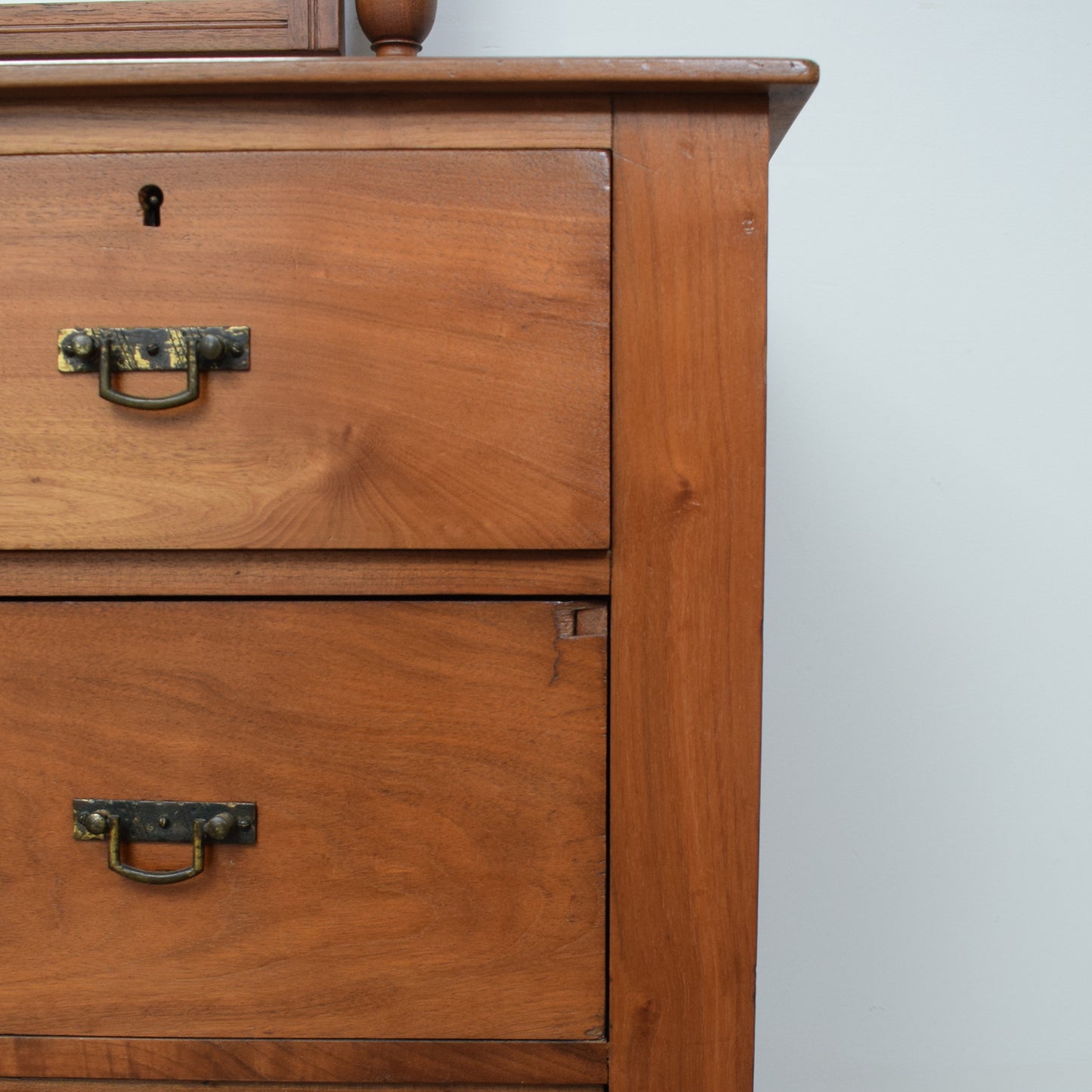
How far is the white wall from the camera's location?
1.08 m

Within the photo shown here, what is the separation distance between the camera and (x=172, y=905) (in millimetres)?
606

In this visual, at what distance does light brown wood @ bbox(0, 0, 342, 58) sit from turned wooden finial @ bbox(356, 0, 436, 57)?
0.08 metres

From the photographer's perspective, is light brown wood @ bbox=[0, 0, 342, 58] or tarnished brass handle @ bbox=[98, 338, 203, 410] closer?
tarnished brass handle @ bbox=[98, 338, 203, 410]

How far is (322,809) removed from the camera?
600 mm

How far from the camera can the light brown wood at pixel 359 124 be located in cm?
58

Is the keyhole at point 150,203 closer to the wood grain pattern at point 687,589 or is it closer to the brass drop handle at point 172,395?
the brass drop handle at point 172,395

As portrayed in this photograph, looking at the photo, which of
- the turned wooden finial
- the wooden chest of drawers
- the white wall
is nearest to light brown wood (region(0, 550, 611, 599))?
the wooden chest of drawers

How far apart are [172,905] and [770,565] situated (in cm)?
73

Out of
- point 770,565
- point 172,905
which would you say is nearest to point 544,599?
point 172,905

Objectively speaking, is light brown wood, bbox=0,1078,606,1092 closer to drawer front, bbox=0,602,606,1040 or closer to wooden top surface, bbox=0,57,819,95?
drawer front, bbox=0,602,606,1040

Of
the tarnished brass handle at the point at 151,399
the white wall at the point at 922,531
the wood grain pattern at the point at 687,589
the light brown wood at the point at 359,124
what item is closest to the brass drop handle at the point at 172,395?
the tarnished brass handle at the point at 151,399

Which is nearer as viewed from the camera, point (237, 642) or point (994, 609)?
point (237, 642)

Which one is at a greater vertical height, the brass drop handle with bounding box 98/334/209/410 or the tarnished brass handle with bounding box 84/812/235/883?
the brass drop handle with bounding box 98/334/209/410

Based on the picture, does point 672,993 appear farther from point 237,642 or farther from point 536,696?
point 237,642
